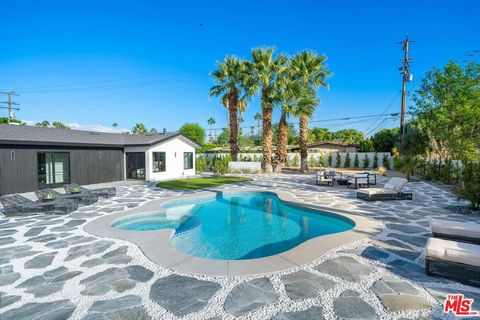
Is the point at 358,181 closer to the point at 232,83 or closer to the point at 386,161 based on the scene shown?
the point at 232,83

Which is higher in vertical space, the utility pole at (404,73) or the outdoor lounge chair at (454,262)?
the utility pole at (404,73)

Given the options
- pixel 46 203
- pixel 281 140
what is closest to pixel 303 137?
pixel 281 140

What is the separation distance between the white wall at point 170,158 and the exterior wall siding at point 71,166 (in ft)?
5.29

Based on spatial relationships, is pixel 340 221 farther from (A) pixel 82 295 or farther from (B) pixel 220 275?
(A) pixel 82 295

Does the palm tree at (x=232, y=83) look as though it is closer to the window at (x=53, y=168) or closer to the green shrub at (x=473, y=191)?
the window at (x=53, y=168)

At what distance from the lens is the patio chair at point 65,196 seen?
8.90 metres

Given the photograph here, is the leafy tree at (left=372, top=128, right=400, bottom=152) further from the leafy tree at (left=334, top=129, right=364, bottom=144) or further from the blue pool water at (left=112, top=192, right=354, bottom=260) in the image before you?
the leafy tree at (left=334, top=129, right=364, bottom=144)

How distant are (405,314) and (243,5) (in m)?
18.0

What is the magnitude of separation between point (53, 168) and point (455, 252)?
56.9 feet

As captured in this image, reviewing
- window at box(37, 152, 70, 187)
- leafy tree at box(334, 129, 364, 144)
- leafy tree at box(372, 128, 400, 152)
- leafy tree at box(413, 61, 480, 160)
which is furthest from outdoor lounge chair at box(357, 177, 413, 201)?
leafy tree at box(334, 129, 364, 144)

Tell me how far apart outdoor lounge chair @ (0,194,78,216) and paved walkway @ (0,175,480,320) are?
2.53m

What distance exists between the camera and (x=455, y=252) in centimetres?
378

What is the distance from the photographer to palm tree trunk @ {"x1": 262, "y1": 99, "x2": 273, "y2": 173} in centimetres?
2185

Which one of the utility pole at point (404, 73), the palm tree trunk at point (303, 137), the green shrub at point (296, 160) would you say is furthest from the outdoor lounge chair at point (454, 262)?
the green shrub at point (296, 160)
